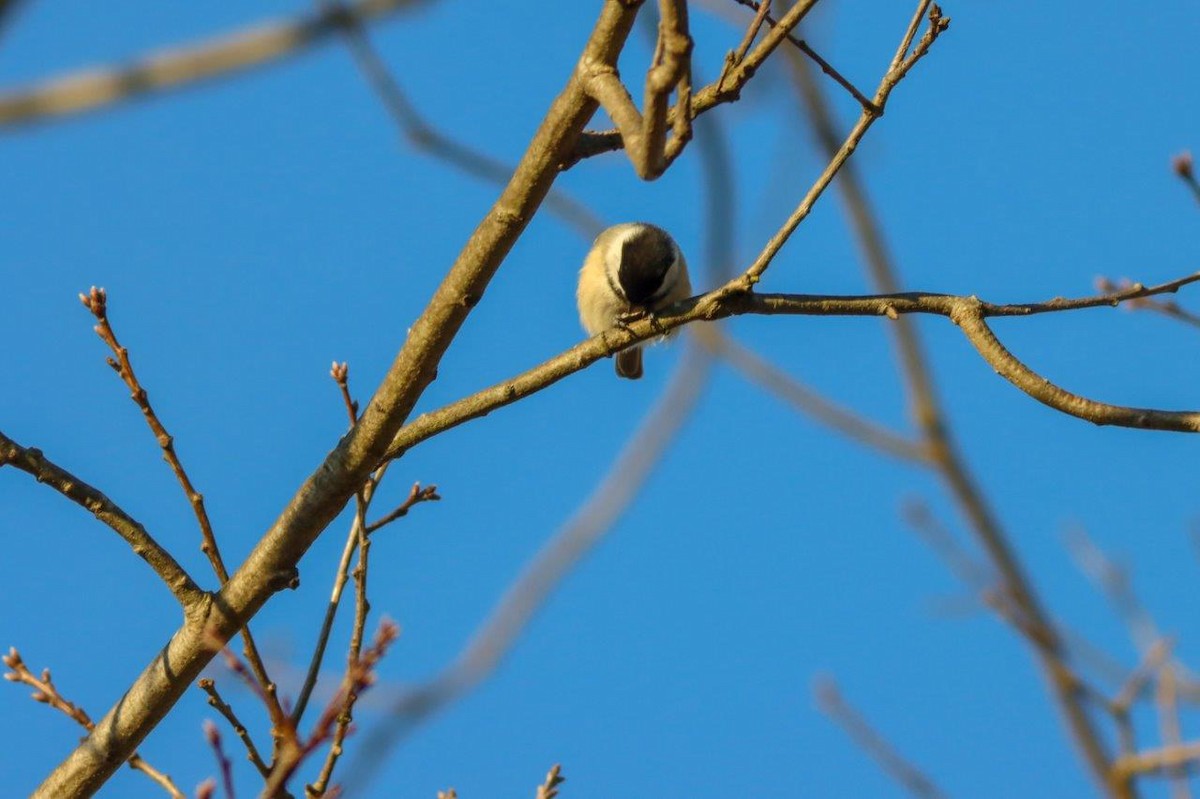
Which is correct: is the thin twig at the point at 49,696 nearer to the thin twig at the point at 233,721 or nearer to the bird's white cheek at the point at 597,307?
the thin twig at the point at 233,721

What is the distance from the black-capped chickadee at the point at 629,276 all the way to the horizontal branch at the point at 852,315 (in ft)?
7.77

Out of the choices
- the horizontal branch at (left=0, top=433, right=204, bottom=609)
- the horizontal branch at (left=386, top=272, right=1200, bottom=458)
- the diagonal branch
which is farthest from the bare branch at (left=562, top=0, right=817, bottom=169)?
the horizontal branch at (left=0, top=433, right=204, bottom=609)

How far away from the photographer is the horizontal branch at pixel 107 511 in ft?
8.69

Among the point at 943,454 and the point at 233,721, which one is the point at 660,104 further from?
the point at 943,454

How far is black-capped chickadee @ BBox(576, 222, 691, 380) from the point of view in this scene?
562cm

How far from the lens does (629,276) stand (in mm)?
5590

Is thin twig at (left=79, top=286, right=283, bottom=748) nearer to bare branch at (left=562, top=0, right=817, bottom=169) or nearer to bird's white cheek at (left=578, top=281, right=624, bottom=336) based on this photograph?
bare branch at (left=562, top=0, right=817, bottom=169)

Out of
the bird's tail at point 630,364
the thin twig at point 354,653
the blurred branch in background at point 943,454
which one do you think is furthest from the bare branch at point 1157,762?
the bird's tail at point 630,364

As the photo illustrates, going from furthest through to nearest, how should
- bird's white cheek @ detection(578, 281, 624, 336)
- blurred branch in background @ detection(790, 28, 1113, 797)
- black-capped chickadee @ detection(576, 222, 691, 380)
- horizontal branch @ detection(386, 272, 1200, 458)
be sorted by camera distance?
bird's white cheek @ detection(578, 281, 624, 336)
black-capped chickadee @ detection(576, 222, 691, 380)
blurred branch in background @ detection(790, 28, 1113, 797)
horizontal branch @ detection(386, 272, 1200, 458)

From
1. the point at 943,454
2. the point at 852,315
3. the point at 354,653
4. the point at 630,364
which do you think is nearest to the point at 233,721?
the point at 354,653

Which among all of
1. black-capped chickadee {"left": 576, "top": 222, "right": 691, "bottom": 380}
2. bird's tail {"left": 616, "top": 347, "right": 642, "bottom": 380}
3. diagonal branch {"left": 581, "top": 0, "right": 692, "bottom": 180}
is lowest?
diagonal branch {"left": 581, "top": 0, "right": 692, "bottom": 180}

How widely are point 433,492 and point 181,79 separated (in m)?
1.17

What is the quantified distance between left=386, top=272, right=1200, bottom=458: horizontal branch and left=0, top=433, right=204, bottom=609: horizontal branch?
1.75 ft

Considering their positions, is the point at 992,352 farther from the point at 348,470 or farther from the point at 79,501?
the point at 79,501
